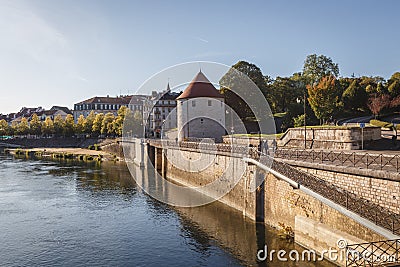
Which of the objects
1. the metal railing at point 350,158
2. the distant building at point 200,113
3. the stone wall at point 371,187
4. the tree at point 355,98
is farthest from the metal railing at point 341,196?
the tree at point 355,98

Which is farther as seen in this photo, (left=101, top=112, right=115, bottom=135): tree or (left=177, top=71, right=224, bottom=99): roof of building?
(left=101, top=112, right=115, bottom=135): tree

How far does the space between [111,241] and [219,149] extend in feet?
40.1

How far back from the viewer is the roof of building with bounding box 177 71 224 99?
151ft

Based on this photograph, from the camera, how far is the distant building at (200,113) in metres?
44.8

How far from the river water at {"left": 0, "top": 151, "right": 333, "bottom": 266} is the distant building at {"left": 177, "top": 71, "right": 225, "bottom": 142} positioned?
13253 millimetres

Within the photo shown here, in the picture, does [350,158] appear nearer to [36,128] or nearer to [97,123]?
[97,123]

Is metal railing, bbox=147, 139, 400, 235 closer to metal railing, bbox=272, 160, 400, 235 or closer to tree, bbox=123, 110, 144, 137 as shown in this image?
metal railing, bbox=272, 160, 400, 235

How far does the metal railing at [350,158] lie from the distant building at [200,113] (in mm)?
23623

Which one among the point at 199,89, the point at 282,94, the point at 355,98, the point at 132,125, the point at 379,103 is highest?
the point at 282,94

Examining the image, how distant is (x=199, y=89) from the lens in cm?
4641

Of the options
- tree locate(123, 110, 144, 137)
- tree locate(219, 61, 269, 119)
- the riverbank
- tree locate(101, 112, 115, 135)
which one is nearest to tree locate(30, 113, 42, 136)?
the riverbank

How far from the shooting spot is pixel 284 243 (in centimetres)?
1806

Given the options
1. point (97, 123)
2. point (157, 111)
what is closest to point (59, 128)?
point (97, 123)

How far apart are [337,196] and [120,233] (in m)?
11.9
